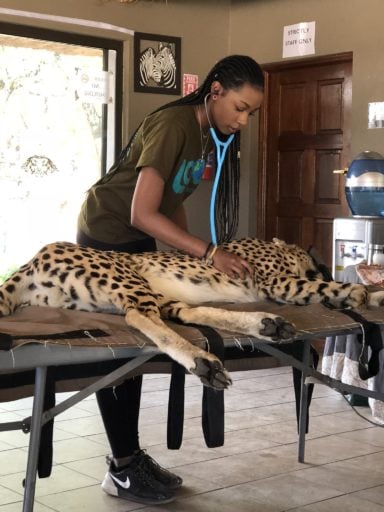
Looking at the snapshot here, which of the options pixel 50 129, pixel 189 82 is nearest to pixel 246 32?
pixel 189 82

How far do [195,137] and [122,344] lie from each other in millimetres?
887

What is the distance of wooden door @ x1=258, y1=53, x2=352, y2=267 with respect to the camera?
6.42m

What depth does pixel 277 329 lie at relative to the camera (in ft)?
7.68

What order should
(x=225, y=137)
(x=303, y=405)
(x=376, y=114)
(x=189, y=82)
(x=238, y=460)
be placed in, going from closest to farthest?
(x=225, y=137), (x=303, y=405), (x=238, y=460), (x=376, y=114), (x=189, y=82)

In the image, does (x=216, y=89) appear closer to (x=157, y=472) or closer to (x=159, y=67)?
(x=157, y=472)

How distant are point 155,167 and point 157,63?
4.12 m

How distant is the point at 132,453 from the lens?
3.07 metres

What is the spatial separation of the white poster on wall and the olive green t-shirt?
3.72 m

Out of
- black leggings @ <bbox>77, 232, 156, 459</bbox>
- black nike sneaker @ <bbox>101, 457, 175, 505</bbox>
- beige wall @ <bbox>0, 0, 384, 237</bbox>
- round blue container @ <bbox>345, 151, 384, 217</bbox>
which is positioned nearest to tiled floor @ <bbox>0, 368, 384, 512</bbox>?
black nike sneaker @ <bbox>101, 457, 175, 505</bbox>

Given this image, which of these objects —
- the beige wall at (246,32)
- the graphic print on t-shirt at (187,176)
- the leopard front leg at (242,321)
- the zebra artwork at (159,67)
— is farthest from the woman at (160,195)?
the zebra artwork at (159,67)

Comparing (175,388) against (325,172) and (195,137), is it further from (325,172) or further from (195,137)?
(325,172)

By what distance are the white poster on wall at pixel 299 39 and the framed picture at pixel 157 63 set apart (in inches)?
32.1

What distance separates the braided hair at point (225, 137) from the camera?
2.80 meters

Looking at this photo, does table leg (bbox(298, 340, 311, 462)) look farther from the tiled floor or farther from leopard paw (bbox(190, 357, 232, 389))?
leopard paw (bbox(190, 357, 232, 389))
